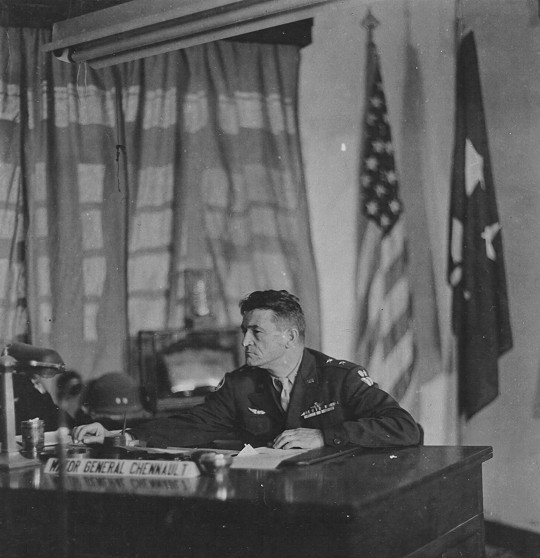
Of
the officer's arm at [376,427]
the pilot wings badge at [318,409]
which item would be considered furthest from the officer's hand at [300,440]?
the pilot wings badge at [318,409]

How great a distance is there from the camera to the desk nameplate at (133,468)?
1773 mm

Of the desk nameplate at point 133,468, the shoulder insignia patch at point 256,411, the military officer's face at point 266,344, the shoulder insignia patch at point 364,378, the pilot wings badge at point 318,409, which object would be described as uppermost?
the military officer's face at point 266,344

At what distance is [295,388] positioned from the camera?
8.80ft

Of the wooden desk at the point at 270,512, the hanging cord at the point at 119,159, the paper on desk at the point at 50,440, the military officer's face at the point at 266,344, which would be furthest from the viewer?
the hanging cord at the point at 119,159

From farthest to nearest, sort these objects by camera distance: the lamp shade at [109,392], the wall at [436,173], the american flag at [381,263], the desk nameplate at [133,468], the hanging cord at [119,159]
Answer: the hanging cord at [119,159]
the lamp shade at [109,392]
the american flag at [381,263]
the wall at [436,173]
the desk nameplate at [133,468]

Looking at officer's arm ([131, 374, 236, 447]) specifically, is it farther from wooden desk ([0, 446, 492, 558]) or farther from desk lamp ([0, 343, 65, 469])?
wooden desk ([0, 446, 492, 558])

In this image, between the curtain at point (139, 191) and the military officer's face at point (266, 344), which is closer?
the military officer's face at point (266, 344)

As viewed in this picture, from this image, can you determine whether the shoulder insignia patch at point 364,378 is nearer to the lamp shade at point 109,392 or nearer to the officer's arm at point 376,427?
the officer's arm at point 376,427

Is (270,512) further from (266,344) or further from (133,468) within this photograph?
(266,344)

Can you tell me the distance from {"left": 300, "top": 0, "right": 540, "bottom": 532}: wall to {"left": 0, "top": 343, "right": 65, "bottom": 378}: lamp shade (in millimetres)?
1734

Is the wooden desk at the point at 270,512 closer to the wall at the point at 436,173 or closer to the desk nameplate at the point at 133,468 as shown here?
the desk nameplate at the point at 133,468

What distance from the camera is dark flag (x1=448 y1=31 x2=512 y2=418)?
11.9ft

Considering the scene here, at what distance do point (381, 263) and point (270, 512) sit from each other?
8.48 ft

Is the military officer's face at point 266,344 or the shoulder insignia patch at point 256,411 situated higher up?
the military officer's face at point 266,344
